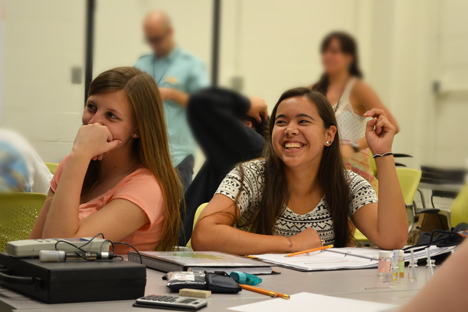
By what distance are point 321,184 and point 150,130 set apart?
22.6 inches

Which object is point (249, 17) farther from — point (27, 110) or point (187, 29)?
point (27, 110)

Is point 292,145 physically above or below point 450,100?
below

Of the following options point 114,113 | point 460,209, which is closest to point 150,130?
point 114,113

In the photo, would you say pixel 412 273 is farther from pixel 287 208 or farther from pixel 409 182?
pixel 409 182

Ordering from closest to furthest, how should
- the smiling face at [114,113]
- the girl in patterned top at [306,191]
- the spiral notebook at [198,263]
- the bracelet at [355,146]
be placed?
the spiral notebook at [198,263]
the smiling face at [114,113]
the girl in patterned top at [306,191]
the bracelet at [355,146]

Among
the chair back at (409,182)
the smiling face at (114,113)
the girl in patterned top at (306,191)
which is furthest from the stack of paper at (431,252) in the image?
the chair back at (409,182)

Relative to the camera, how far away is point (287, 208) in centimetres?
157

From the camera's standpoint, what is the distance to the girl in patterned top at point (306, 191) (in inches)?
57.9

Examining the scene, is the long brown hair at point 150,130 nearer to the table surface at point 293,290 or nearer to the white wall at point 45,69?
the table surface at point 293,290

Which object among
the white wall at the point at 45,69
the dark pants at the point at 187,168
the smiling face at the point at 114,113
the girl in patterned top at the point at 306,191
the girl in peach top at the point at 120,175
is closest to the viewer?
the girl in peach top at the point at 120,175

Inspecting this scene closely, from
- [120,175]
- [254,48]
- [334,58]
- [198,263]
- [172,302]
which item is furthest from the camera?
[254,48]

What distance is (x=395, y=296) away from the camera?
2.86 ft

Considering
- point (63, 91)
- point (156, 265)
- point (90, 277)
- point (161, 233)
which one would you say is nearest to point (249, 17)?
point (63, 91)

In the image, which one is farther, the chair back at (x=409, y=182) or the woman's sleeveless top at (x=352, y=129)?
the chair back at (x=409, y=182)
